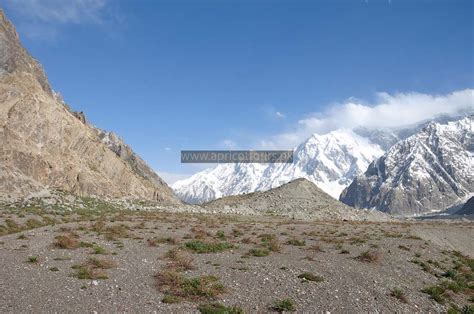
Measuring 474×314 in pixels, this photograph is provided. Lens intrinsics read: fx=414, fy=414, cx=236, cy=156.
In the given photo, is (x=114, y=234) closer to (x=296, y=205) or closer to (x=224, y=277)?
(x=224, y=277)

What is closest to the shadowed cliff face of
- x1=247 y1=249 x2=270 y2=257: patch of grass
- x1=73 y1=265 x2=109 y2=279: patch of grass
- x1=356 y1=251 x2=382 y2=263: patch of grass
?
x1=247 y1=249 x2=270 y2=257: patch of grass

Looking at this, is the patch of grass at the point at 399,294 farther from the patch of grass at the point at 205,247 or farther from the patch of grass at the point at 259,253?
the patch of grass at the point at 205,247

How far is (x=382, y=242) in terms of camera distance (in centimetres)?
3575

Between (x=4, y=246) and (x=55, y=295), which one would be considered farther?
(x=4, y=246)

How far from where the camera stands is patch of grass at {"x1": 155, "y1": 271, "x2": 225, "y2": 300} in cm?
1614

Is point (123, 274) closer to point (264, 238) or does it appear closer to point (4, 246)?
point (4, 246)

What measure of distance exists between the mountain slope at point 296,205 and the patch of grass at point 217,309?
65.9m

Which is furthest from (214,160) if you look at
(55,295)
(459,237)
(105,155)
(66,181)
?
(55,295)

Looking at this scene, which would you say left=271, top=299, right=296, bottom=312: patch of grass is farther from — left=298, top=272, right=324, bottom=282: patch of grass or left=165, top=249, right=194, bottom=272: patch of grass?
left=165, top=249, right=194, bottom=272: patch of grass

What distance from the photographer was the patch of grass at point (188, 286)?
16.1 meters

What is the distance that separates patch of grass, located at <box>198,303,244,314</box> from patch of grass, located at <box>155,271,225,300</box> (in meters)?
1.01

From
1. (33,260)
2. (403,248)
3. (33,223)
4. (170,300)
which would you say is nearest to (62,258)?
(33,260)

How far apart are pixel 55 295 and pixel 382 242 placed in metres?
28.2

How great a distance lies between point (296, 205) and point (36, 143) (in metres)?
54.5
